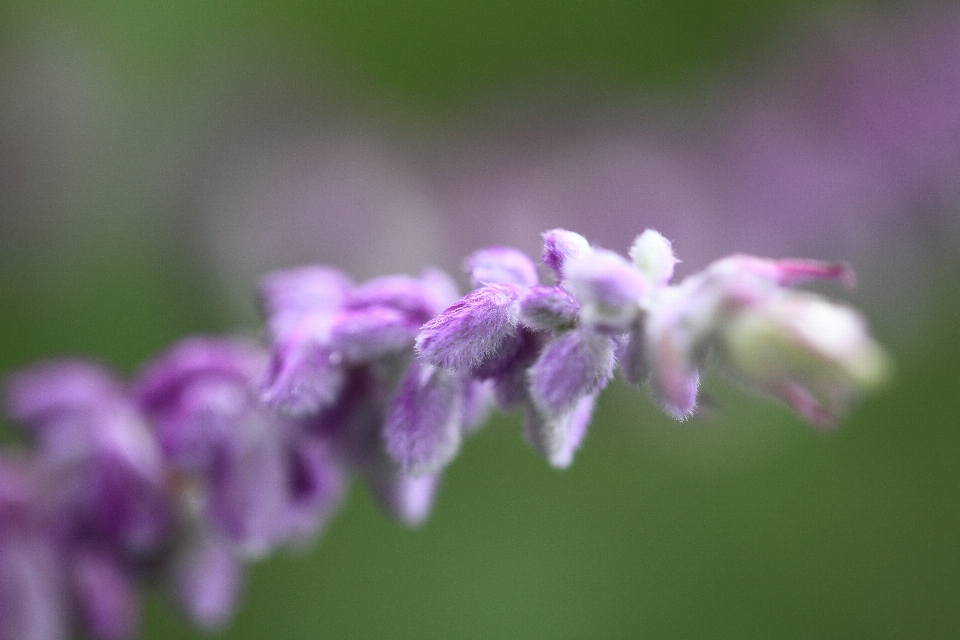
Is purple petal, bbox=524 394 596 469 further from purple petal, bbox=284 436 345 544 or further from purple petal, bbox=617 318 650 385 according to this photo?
purple petal, bbox=284 436 345 544

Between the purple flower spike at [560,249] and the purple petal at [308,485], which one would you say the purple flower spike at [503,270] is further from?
the purple petal at [308,485]

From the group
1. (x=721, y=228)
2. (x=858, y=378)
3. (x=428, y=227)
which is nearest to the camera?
(x=858, y=378)

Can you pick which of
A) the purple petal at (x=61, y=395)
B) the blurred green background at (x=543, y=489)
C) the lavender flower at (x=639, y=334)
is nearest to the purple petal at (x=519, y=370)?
the lavender flower at (x=639, y=334)

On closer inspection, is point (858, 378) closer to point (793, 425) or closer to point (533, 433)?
point (533, 433)

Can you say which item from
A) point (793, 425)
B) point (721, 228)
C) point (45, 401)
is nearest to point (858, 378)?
point (45, 401)

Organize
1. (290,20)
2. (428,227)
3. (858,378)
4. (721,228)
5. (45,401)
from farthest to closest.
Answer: (290,20), (428,227), (721,228), (45,401), (858,378)

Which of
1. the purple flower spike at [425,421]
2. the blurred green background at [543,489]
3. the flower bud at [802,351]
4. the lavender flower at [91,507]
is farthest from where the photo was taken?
the blurred green background at [543,489]

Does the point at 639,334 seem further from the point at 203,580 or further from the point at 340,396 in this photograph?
the point at 203,580
